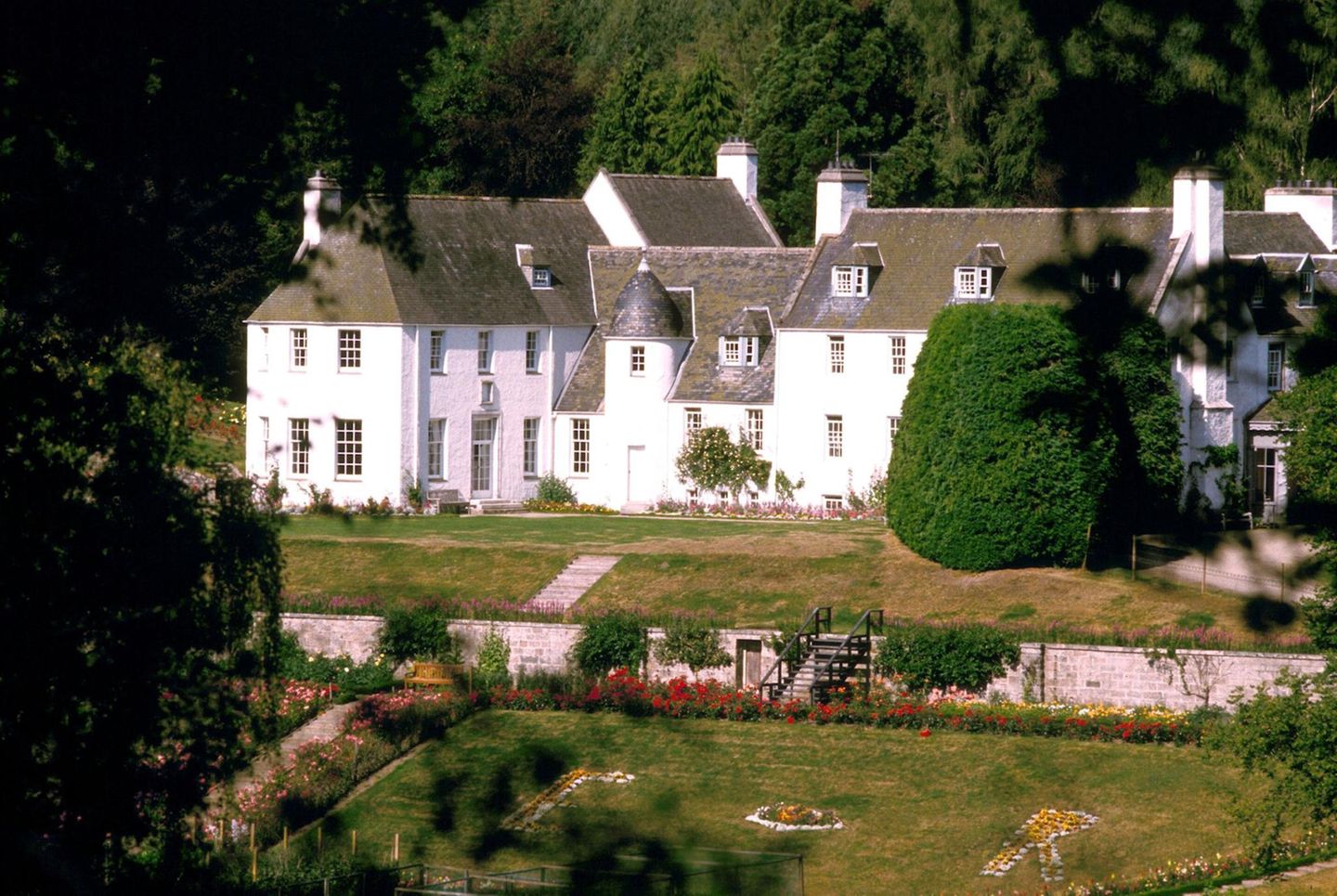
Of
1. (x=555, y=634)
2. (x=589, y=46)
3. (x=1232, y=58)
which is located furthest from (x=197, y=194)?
(x=589, y=46)

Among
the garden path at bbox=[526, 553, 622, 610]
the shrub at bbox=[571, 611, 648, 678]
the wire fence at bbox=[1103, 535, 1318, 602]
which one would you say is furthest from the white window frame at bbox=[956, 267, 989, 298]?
the wire fence at bbox=[1103, 535, 1318, 602]

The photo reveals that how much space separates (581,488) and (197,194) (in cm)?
4411

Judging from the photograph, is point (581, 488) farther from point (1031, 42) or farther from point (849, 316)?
point (1031, 42)

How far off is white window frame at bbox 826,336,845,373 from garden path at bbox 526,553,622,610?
30.1ft

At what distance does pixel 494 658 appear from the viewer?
36.5 metres

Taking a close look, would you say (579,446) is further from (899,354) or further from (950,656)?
(950,656)

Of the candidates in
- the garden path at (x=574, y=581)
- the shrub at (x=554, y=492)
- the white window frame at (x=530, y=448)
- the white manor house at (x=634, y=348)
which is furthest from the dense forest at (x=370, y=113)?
the white window frame at (x=530, y=448)

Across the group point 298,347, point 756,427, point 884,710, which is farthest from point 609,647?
point 298,347

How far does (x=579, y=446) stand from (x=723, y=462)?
4.46 metres

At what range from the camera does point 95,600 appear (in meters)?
6.78

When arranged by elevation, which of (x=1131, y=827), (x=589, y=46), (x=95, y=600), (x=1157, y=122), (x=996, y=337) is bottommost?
(x=1131, y=827)

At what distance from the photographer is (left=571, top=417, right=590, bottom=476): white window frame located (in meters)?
50.2

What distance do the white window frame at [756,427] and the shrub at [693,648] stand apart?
12426 millimetres

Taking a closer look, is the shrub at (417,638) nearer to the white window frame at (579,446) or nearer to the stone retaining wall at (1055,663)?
the stone retaining wall at (1055,663)
